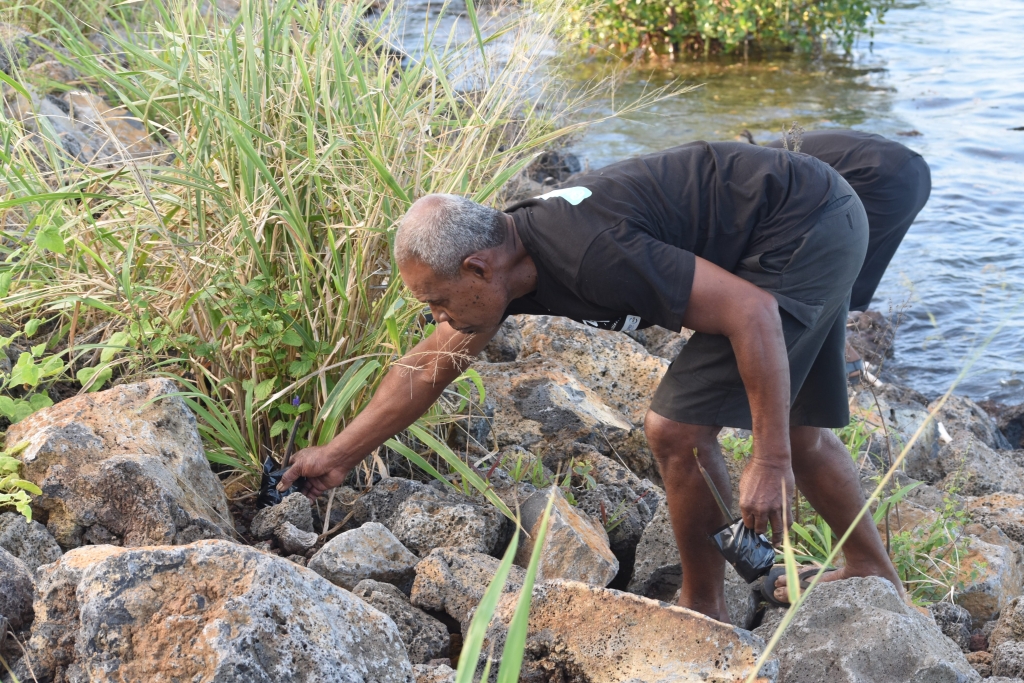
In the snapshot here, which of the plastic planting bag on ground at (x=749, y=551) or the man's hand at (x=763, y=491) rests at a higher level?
the man's hand at (x=763, y=491)

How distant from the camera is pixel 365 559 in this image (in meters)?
2.54

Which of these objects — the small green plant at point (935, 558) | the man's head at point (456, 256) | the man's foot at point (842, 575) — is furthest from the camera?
the small green plant at point (935, 558)

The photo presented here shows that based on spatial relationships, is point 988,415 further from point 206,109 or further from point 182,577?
point 182,577

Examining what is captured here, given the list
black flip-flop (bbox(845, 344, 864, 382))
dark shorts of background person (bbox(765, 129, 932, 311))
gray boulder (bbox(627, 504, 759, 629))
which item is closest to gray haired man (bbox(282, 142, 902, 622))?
gray boulder (bbox(627, 504, 759, 629))

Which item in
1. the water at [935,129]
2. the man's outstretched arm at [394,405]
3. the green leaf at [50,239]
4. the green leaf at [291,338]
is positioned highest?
the green leaf at [50,239]

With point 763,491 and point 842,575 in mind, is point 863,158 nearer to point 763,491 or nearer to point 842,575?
point 842,575

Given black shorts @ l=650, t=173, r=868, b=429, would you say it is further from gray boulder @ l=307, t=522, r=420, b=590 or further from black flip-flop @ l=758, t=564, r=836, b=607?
gray boulder @ l=307, t=522, r=420, b=590

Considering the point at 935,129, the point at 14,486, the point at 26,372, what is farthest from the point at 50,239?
the point at 935,129

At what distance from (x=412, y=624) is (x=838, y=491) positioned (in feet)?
4.54

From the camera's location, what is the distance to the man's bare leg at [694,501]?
107 inches

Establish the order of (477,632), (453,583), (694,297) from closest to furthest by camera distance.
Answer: (477,632), (694,297), (453,583)

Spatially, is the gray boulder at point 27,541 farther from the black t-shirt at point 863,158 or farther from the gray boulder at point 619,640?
the black t-shirt at point 863,158

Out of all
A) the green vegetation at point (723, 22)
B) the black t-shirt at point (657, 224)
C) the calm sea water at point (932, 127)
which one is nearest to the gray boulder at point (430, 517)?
the black t-shirt at point (657, 224)

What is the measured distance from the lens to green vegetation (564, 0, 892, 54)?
11.4 metres
